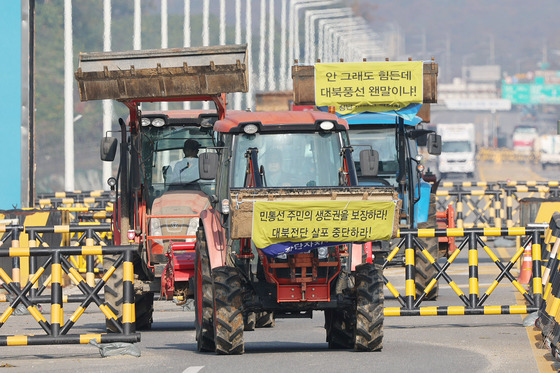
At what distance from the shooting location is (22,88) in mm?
32344

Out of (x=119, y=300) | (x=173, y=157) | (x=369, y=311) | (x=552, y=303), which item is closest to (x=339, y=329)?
(x=369, y=311)

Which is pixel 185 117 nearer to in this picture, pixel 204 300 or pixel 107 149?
pixel 107 149

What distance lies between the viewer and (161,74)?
17.5 metres

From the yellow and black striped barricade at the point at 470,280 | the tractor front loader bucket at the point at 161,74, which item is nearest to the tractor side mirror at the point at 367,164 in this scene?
the yellow and black striped barricade at the point at 470,280

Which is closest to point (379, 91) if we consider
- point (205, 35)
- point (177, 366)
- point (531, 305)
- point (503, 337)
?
point (531, 305)

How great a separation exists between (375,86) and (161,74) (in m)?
5.23

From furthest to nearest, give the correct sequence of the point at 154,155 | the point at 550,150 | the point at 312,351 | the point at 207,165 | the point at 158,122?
1. the point at 550,150
2. the point at 158,122
3. the point at 154,155
4. the point at 312,351
5. the point at 207,165

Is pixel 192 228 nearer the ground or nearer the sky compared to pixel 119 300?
nearer the sky

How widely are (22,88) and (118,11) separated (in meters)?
39.9

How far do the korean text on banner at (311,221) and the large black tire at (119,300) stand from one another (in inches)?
84.7

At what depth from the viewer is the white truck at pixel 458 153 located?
91062 mm

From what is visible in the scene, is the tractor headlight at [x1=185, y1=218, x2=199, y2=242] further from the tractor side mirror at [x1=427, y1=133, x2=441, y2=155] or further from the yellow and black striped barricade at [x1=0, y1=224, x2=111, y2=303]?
the tractor side mirror at [x1=427, y1=133, x2=441, y2=155]

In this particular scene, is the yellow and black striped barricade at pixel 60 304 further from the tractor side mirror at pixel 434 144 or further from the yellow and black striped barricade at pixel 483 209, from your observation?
the yellow and black striped barricade at pixel 483 209

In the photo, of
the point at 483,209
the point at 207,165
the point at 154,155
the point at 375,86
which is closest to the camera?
the point at 207,165
